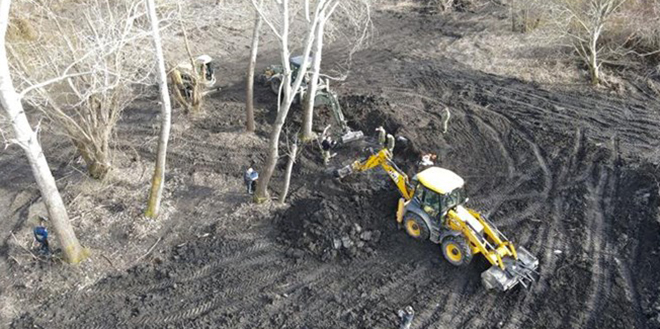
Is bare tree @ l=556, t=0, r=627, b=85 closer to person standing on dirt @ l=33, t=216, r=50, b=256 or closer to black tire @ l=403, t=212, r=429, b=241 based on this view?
black tire @ l=403, t=212, r=429, b=241

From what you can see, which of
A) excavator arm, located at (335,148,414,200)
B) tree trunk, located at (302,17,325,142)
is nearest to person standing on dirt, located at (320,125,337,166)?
tree trunk, located at (302,17,325,142)

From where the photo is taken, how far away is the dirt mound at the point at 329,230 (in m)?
12.0

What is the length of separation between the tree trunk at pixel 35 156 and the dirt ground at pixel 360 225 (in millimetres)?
611

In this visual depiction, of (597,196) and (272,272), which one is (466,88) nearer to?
(597,196)

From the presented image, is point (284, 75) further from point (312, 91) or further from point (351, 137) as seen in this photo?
point (351, 137)

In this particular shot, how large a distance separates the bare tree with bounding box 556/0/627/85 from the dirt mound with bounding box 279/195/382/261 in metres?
11.2

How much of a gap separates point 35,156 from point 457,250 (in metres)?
8.56

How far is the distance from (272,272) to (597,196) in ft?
28.1

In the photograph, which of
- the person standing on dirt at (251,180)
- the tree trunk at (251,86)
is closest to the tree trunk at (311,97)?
the tree trunk at (251,86)

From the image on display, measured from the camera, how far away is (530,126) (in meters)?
16.9

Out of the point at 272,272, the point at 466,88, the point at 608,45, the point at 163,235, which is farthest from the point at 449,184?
the point at 608,45

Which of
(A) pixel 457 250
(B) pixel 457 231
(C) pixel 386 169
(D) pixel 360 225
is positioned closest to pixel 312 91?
(C) pixel 386 169

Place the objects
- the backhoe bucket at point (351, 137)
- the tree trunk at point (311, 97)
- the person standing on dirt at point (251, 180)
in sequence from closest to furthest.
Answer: the person standing on dirt at point (251, 180) < the tree trunk at point (311, 97) < the backhoe bucket at point (351, 137)

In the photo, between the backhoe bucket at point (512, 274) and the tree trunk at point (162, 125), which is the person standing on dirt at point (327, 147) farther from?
the backhoe bucket at point (512, 274)
